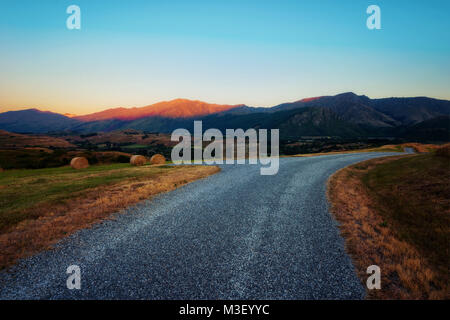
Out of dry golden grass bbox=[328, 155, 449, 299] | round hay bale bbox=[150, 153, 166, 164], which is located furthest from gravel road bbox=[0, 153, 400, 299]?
round hay bale bbox=[150, 153, 166, 164]

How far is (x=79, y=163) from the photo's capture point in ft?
95.8

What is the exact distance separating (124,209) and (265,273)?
27.5ft

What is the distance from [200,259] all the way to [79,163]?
98.7 feet

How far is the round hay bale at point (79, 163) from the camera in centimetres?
2880

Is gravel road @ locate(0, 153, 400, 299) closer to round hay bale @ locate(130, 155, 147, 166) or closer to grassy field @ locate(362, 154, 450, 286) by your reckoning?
grassy field @ locate(362, 154, 450, 286)

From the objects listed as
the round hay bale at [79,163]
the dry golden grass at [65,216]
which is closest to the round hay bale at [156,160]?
the round hay bale at [79,163]

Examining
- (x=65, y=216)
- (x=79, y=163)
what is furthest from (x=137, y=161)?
(x=65, y=216)

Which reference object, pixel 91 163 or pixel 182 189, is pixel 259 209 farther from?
pixel 91 163

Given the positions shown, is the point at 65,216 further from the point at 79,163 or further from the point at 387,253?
the point at 79,163

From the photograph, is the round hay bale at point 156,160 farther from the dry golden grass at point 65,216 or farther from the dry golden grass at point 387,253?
the dry golden grass at point 387,253

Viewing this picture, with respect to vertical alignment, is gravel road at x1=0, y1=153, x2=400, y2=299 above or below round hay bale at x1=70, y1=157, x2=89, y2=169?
below

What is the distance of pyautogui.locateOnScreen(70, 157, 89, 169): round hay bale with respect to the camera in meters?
28.8

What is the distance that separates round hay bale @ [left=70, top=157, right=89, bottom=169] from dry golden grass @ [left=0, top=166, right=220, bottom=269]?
16686mm
